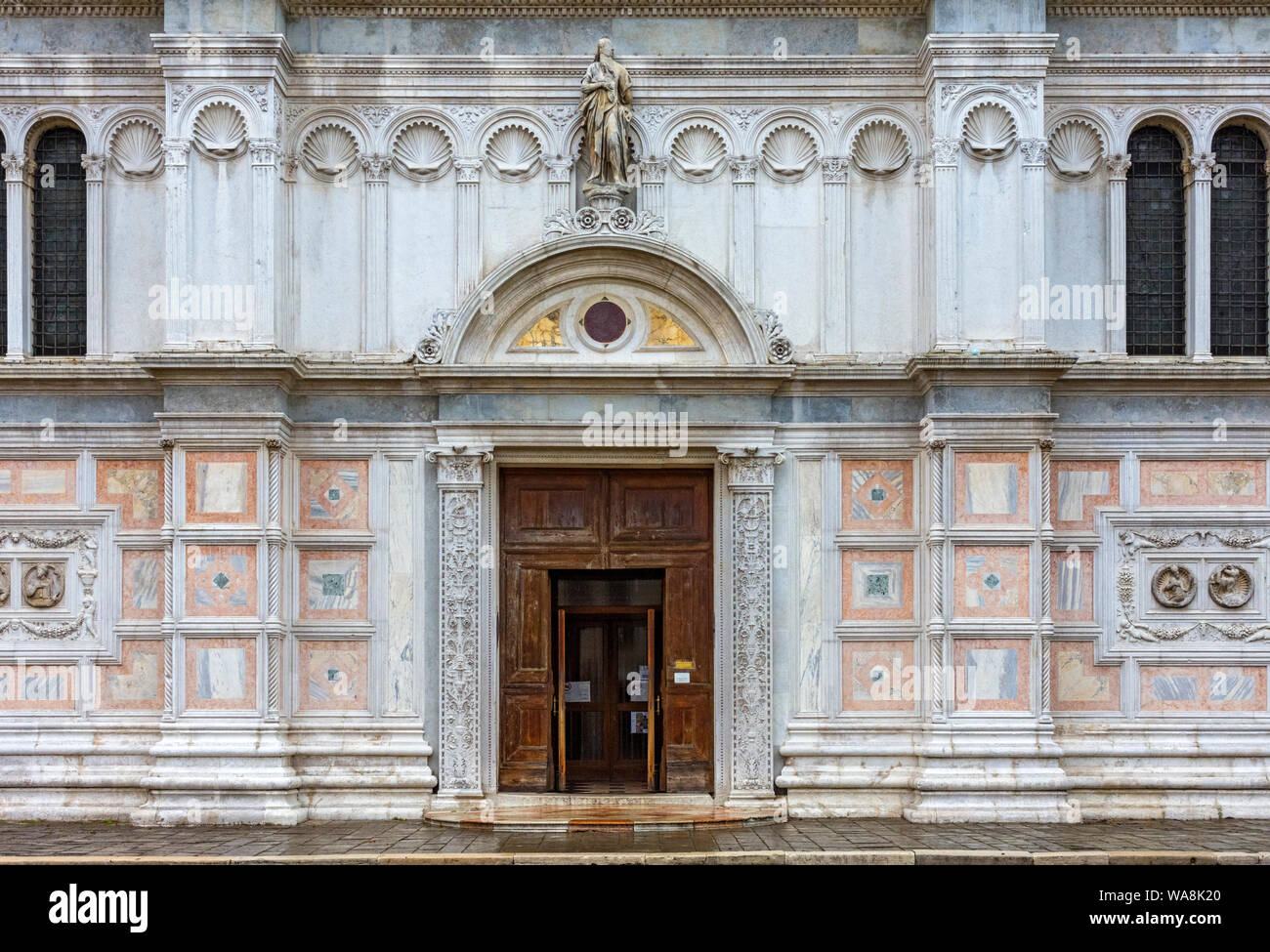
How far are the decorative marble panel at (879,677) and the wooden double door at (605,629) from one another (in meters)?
1.72

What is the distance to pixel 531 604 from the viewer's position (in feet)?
60.7

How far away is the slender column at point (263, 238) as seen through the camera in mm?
17781

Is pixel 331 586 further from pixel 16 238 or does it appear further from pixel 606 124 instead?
pixel 606 124

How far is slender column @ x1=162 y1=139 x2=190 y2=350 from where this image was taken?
1775 cm

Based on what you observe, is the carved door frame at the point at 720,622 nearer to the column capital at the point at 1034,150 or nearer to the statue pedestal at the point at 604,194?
the statue pedestal at the point at 604,194

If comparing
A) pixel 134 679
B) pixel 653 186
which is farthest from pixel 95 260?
pixel 653 186

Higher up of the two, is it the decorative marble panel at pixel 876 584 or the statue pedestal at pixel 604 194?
the statue pedestal at pixel 604 194

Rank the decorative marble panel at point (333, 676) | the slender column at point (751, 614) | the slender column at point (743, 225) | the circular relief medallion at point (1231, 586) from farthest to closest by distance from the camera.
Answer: the slender column at point (743, 225) < the circular relief medallion at point (1231, 586) < the decorative marble panel at point (333, 676) < the slender column at point (751, 614)

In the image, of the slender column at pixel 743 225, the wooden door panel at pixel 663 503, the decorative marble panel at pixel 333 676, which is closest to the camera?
the decorative marble panel at pixel 333 676

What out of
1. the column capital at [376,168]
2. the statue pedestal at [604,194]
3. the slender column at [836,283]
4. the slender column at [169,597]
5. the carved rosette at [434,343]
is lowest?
the slender column at [169,597]

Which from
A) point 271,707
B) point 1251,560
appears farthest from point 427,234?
point 1251,560

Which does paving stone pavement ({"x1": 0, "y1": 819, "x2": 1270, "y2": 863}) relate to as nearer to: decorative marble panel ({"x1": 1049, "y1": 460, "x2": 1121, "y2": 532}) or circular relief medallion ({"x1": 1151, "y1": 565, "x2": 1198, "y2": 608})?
circular relief medallion ({"x1": 1151, "y1": 565, "x2": 1198, "y2": 608})

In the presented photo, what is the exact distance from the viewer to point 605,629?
18.9 m

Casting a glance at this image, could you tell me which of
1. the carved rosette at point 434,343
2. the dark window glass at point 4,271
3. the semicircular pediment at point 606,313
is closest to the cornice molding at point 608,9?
the semicircular pediment at point 606,313
